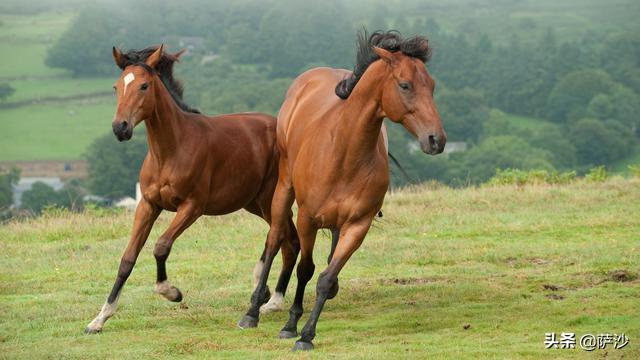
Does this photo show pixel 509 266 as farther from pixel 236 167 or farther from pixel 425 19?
pixel 425 19

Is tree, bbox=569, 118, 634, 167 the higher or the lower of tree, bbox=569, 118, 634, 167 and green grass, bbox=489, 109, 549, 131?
the higher

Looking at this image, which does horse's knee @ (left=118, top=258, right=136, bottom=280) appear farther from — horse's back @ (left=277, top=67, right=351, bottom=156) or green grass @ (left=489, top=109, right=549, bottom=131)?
green grass @ (left=489, top=109, right=549, bottom=131)

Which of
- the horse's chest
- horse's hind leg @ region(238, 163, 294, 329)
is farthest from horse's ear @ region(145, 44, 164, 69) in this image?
horse's hind leg @ region(238, 163, 294, 329)

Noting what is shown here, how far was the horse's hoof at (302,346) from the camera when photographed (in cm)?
1012

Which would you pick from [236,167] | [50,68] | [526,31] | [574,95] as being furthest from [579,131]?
[236,167]

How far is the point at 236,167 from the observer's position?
1252 cm

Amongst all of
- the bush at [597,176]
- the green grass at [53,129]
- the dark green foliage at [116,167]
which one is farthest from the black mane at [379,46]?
the green grass at [53,129]

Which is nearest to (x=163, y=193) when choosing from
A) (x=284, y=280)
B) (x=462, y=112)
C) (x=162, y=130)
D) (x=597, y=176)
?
(x=162, y=130)

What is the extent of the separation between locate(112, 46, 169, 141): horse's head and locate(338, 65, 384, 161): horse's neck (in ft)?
6.49

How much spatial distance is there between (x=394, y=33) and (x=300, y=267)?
2.39 meters

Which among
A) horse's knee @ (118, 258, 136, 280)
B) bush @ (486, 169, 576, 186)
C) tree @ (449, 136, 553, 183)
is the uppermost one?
horse's knee @ (118, 258, 136, 280)

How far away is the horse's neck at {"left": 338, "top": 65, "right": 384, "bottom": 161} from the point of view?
10.6 m

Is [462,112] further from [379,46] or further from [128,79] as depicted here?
[379,46]

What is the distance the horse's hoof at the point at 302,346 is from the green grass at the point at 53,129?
273 ft
